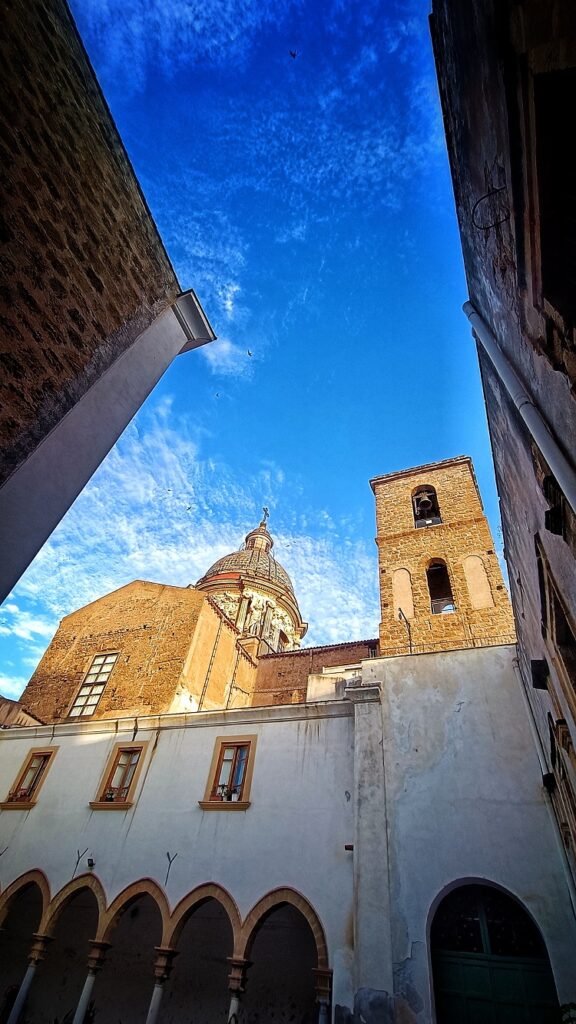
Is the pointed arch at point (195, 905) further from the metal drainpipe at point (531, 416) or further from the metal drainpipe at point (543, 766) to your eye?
the metal drainpipe at point (531, 416)

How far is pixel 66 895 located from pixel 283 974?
503 centimetres

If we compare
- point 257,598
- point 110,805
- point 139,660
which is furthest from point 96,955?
point 257,598

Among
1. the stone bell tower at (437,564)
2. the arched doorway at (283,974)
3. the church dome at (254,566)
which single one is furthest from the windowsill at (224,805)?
the church dome at (254,566)

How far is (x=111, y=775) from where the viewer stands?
11.6m

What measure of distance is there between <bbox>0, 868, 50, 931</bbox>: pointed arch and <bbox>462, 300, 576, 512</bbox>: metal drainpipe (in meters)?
13.5

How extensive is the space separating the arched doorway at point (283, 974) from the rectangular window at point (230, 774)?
2.30 metres

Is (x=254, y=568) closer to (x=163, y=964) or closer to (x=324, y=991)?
(x=163, y=964)

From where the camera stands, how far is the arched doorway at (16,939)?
11.0m

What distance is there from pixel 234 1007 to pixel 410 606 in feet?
28.3

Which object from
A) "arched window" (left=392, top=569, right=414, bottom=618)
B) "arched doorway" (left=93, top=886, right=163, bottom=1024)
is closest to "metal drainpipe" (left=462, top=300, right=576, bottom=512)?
"arched window" (left=392, top=569, right=414, bottom=618)

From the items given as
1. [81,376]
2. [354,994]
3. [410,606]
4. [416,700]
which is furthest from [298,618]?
[81,376]

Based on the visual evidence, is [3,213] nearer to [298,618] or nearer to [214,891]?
[214,891]

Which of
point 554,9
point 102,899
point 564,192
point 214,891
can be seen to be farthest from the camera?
point 102,899

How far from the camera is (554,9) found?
193 cm
